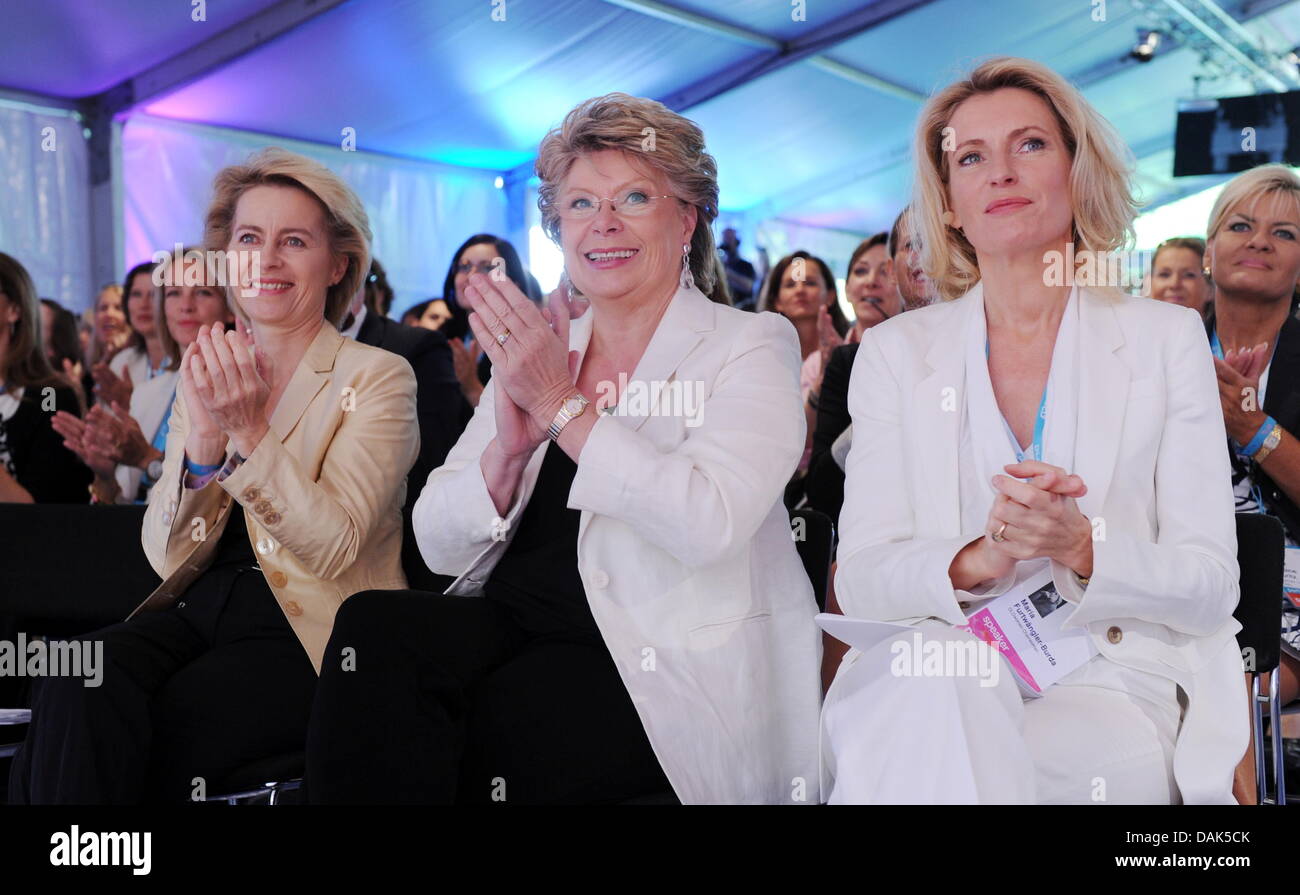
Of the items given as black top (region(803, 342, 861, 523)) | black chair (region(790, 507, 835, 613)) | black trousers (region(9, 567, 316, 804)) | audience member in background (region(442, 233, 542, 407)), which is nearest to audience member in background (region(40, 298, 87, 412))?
audience member in background (region(442, 233, 542, 407))

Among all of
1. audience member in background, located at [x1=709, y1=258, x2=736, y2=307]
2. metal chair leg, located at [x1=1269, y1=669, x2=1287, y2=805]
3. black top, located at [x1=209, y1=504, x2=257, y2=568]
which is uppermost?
audience member in background, located at [x1=709, y1=258, x2=736, y2=307]

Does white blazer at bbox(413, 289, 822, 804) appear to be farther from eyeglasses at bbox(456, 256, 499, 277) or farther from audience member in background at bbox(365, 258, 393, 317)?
eyeglasses at bbox(456, 256, 499, 277)

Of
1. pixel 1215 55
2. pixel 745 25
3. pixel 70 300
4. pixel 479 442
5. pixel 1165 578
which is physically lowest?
pixel 1165 578

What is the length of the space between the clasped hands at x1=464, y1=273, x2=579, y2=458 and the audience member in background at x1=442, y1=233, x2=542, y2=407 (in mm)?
2299

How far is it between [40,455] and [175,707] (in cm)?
186

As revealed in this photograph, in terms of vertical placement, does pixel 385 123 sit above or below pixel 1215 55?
below

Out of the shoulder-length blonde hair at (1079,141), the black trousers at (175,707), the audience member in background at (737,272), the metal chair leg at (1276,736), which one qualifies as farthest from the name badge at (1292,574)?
the audience member in background at (737,272)

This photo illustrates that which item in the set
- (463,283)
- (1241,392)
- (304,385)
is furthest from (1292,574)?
(463,283)

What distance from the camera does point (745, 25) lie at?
27.2ft

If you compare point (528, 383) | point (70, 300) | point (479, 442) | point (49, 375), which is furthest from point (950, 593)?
point (70, 300)

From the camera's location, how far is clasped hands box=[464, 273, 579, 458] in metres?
1.98

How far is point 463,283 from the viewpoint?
4.43 m
